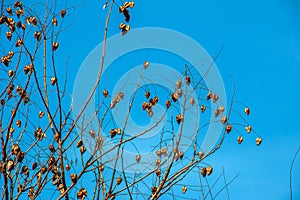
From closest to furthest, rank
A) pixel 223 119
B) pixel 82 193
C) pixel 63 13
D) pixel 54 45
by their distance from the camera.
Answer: pixel 82 193 < pixel 54 45 < pixel 223 119 < pixel 63 13

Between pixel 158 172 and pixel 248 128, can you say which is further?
pixel 248 128

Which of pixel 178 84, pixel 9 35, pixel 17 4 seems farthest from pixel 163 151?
pixel 17 4

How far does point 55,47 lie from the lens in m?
3.74

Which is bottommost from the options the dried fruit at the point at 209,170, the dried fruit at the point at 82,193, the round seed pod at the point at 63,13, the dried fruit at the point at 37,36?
the dried fruit at the point at 82,193

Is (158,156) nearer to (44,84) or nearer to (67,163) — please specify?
(67,163)

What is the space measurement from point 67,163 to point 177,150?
830 mm

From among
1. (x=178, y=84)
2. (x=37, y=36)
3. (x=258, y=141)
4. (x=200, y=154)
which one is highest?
(x=37, y=36)

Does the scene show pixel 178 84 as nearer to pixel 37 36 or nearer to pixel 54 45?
pixel 54 45

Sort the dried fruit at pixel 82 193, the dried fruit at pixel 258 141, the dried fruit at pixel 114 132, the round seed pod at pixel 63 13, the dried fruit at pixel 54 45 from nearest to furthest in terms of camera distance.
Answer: the dried fruit at pixel 82 193 < the dried fruit at pixel 114 132 < the dried fruit at pixel 54 45 < the dried fruit at pixel 258 141 < the round seed pod at pixel 63 13

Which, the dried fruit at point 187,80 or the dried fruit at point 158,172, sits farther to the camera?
the dried fruit at point 187,80

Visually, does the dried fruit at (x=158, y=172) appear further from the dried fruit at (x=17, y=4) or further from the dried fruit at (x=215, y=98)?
the dried fruit at (x=17, y=4)

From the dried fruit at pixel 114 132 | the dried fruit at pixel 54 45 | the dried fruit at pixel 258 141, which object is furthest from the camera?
the dried fruit at pixel 258 141

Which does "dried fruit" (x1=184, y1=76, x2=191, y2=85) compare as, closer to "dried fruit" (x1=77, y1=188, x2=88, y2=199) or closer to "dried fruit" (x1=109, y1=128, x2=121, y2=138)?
"dried fruit" (x1=109, y1=128, x2=121, y2=138)

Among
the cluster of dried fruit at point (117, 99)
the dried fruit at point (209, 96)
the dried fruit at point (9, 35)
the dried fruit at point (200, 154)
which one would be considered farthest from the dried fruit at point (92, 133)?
the dried fruit at point (9, 35)
